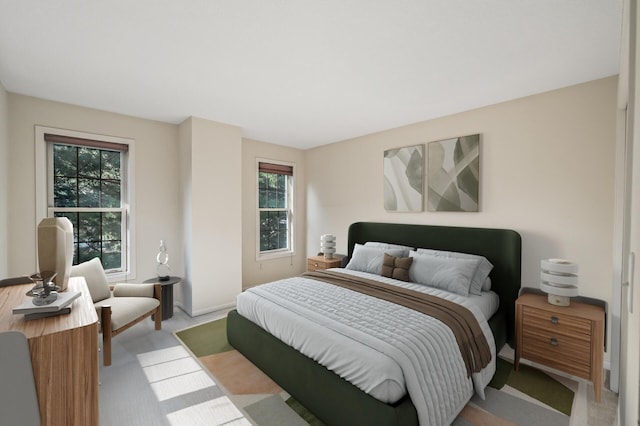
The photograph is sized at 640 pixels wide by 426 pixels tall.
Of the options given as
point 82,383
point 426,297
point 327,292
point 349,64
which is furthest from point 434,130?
point 82,383

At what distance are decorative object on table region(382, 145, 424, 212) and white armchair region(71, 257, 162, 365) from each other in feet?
10.6

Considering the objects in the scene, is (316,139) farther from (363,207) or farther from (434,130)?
(434,130)

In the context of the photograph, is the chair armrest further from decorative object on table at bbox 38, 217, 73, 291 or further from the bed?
decorative object on table at bbox 38, 217, 73, 291

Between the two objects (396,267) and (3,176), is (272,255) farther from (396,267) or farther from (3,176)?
(3,176)

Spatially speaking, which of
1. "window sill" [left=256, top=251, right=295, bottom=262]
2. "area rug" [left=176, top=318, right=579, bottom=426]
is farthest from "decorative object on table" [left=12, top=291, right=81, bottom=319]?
"window sill" [left=256, top=251, right=295, bottom=262]

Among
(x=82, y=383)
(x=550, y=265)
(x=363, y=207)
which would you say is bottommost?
(x=82, y=383)

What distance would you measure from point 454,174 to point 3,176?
480cm

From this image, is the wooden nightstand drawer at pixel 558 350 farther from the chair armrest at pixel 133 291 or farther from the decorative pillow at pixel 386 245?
the chair armrest at pixel 133 291

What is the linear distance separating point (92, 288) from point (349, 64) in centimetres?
334

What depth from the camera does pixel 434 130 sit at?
3.62 m

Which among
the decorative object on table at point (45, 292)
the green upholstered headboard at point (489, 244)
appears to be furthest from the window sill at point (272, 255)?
the decorative object on table at point (45, 292)

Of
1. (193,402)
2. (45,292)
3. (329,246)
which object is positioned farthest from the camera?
(329,246)

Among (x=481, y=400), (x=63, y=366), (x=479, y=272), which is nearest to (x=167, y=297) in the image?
(x=63, y=366)

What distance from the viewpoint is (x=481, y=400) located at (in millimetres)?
2098
